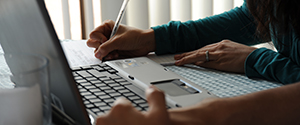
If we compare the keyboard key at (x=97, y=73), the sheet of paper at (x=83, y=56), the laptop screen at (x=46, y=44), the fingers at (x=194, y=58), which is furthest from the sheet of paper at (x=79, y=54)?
the laptop screen at (x=46, y=44)

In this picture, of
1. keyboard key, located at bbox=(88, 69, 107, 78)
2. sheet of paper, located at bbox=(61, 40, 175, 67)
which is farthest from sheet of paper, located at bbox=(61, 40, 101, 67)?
keyboard key, located at bbox=(88, 69, 107, 78)

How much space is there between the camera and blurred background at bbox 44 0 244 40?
1.73 meters

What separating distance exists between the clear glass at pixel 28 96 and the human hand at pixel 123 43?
490mm

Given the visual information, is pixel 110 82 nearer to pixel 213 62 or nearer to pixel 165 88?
pixel 165 88

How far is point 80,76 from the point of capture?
647 millimetres

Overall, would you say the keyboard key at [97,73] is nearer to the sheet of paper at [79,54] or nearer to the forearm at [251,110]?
the sheet of paper at [79,54]

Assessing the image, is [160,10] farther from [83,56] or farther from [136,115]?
[136,115]

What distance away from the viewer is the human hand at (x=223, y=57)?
730 mm

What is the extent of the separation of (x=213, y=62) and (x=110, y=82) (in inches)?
10.5

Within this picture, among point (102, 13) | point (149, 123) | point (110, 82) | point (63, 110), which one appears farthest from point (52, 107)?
point (102, 13)

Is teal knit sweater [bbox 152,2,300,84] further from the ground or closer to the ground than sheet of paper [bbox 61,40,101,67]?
further from the ground

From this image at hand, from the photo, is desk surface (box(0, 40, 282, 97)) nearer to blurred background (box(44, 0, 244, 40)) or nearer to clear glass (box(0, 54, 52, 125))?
clear glass (box(0, 54, 52, 125))

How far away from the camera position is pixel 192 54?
786 millimetres

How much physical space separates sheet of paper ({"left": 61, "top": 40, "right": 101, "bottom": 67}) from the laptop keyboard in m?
0.10
